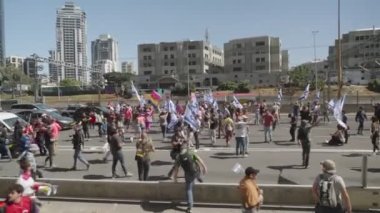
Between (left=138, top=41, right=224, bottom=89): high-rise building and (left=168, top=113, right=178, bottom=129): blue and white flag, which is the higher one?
(left=138, top=41, right=224, bottom=89): high-rise building

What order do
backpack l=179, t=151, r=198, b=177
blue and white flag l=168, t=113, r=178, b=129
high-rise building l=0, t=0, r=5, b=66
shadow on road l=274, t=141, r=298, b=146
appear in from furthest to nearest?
high-rise building l=0, t=0, r=5, b=66 → blue and white flag l=168, t=113, r=178, b=129 → shadow on road l=274, t=141, r=298, b=146 → backpack l=179, t=151, r=198, b=177

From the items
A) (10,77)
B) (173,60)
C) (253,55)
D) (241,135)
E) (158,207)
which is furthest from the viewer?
(173,60)

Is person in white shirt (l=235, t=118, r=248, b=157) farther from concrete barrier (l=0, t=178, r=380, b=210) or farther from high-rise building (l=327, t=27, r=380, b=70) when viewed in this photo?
high-rise building (l=327, t=27, r=380, b=70)

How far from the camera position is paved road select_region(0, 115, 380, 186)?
15.2m

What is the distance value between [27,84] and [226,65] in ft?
197

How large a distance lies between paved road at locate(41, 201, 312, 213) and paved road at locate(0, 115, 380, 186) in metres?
3.16

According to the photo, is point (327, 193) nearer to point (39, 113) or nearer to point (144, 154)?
point (144, 154)

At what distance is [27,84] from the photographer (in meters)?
151

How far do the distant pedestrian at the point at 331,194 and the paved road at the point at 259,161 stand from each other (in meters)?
6.61

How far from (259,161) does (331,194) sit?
1046 centimetres

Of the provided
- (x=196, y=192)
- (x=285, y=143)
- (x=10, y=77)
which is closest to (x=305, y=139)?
(x=196, y=192)

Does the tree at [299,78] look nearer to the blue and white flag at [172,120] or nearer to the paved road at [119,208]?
the blue and white flag at [172,120]

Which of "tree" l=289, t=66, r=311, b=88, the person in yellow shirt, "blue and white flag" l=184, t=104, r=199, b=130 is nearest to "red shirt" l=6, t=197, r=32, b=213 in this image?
the person in yellow shirt

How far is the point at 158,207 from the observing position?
1161cm
